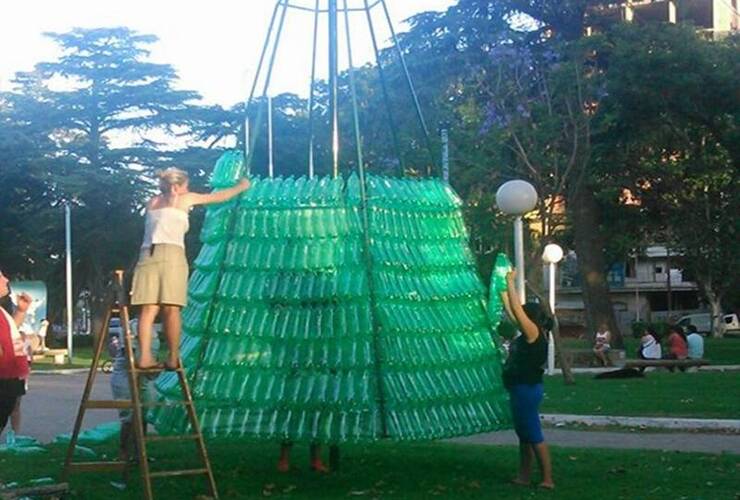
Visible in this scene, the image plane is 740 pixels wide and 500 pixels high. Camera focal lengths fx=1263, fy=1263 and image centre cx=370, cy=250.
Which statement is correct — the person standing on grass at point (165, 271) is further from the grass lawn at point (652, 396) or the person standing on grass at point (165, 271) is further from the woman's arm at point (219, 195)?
the grass lawn at point (652, 396)

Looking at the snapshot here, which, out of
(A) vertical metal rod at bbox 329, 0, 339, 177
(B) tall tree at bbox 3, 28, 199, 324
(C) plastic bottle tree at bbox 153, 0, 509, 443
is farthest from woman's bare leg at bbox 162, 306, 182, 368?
(B) tall tree at bbox 3, 28, 199, 324

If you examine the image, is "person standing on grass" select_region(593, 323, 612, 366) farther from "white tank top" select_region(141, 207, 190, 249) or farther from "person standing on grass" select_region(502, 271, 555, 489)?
"white tank top" select_region(141, 207, 190, 249)

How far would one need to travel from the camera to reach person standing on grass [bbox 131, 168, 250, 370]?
382 inches

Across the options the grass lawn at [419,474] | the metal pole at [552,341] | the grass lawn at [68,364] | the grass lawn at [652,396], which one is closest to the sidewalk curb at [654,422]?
the grass lawn at [652,396]

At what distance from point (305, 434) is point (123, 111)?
45.2 metres

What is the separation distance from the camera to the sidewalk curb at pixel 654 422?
16.9 metres

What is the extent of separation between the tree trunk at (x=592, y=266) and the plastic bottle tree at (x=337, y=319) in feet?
93.8

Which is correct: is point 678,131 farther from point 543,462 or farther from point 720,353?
point 543,462

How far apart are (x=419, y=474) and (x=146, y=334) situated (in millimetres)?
3607

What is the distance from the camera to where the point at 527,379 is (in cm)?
1094

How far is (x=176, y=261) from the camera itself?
32.2 feet

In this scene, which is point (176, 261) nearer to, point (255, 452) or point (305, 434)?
point (305, 434)

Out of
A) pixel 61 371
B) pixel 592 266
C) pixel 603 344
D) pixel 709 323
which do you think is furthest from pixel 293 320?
pixel 709 323

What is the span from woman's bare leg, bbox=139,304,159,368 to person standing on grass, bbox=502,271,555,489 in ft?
10.4
